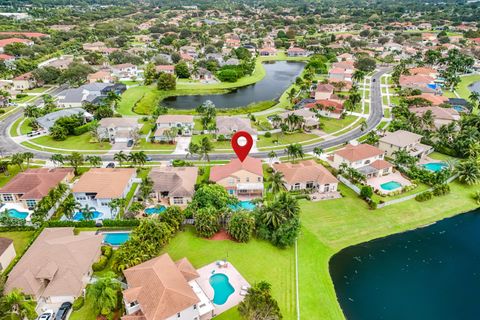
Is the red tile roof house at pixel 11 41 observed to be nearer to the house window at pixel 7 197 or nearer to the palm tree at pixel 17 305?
the house window at pixel 7 197


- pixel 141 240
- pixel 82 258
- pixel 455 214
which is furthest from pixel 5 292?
pixel 455 214

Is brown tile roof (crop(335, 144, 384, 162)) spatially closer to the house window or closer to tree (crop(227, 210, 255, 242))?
tree (crop(227, 210, 255, 242))

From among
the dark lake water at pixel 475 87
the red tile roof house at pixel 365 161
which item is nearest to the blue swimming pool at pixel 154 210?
the red tile roof house at pixel 365 161

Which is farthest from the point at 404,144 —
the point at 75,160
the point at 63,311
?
the point at 63,311

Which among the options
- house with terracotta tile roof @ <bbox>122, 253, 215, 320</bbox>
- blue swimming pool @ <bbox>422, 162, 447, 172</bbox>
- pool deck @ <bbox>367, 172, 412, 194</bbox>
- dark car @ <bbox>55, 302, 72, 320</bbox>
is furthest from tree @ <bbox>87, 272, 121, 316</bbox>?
blue swimming pool @ <bbox>422, 162, 447, 172</bbox>

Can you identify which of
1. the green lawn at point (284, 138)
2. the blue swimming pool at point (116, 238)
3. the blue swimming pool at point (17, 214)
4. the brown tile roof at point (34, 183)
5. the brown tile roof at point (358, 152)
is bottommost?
the blue swimming pool at point (17, 214)

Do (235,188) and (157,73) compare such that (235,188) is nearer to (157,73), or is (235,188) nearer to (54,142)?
(54,142)
